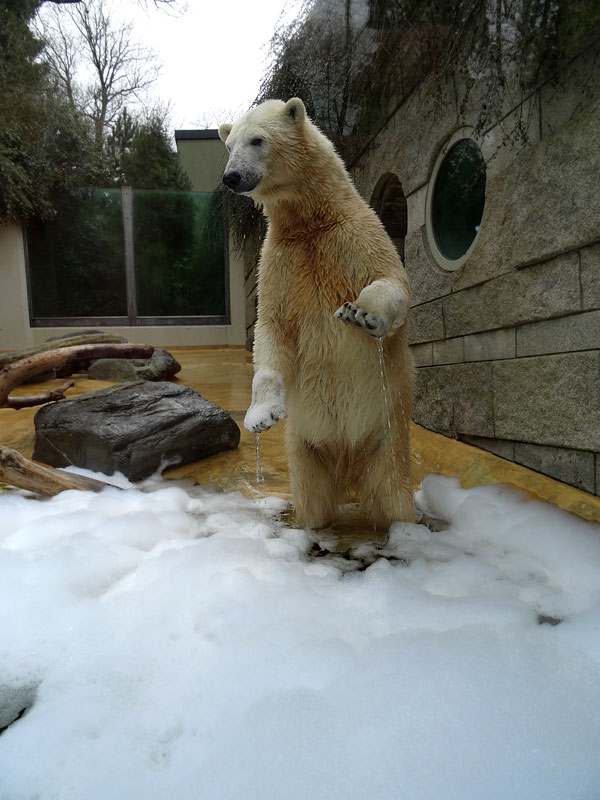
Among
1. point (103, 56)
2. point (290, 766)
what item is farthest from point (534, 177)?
point (103, 56)

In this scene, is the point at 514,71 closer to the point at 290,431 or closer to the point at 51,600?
the point at 290,431

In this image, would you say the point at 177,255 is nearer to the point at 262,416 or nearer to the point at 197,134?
the point at 197,134

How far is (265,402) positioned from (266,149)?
32.9 inches

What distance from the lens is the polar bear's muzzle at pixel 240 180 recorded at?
1514 millimetres

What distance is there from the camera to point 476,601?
1307 millimetres

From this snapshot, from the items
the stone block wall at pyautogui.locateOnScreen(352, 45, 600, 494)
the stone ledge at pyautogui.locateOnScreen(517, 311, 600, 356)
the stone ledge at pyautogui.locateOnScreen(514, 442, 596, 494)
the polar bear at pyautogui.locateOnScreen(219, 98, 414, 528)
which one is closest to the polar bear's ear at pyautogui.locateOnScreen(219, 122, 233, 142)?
the polar bear at pyautogui.locateOnScreen(219, 98, 414, 528)

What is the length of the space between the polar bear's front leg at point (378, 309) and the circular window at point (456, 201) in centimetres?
140

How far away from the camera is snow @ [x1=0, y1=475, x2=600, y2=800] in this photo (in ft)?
2.69

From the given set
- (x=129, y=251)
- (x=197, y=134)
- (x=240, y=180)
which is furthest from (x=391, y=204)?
(x=129, y=251)

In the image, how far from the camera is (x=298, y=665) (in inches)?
42.3

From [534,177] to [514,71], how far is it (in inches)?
19.9

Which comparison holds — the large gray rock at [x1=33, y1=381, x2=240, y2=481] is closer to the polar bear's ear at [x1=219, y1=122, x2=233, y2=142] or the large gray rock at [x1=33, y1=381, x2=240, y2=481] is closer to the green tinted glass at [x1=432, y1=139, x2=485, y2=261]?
the polar bear's ear at [x1=219, y1=122, x2=233, y2=142]

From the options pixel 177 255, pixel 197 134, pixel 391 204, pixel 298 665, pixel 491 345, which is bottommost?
pixel 298 665

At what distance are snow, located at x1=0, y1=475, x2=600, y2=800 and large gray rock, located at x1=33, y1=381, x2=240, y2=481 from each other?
3.28 ft
